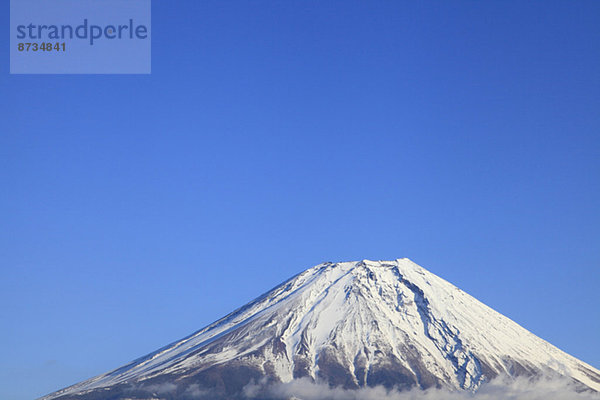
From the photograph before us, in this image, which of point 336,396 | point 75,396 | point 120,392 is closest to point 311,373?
point 336,396

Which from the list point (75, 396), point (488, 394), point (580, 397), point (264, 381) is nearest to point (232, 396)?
point (264, 381)

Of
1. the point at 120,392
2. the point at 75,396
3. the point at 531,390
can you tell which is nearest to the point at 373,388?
the point at 531,390

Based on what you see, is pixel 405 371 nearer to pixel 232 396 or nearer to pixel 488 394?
pixel 488 394

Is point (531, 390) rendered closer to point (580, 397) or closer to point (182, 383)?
point (580, 397)

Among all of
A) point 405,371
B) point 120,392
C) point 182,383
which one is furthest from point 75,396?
point 405,371

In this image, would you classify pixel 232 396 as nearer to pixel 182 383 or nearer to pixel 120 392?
pixel 182 383

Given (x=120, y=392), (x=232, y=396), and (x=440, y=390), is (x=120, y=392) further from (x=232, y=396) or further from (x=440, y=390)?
(x=440, y=390)
